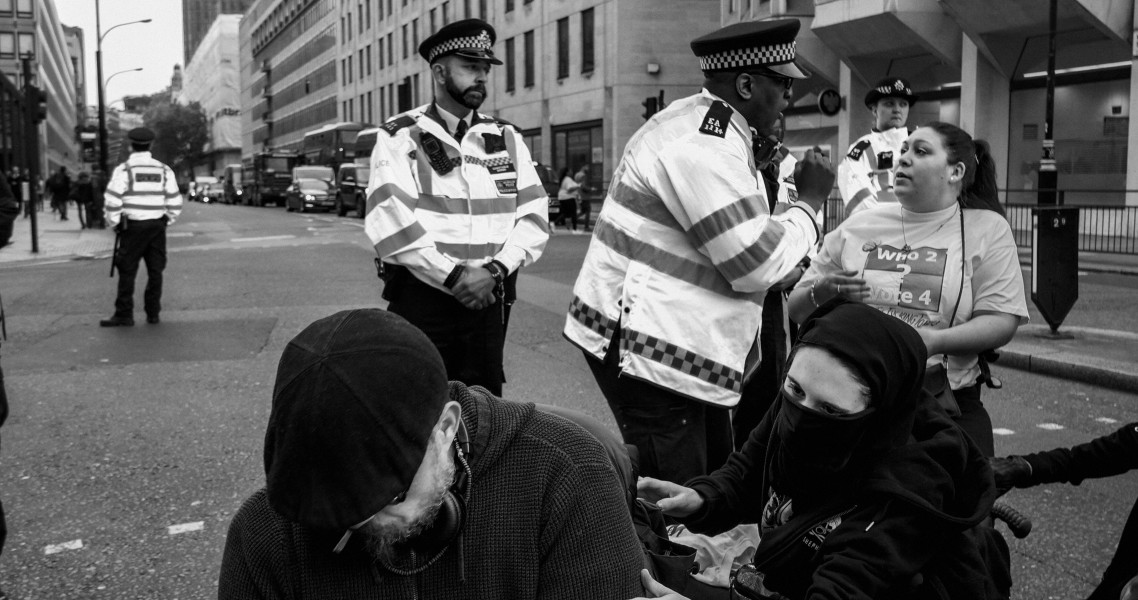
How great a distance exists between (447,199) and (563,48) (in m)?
40.1

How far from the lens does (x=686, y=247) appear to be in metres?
3.13

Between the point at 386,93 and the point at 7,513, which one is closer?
the point at 7,513

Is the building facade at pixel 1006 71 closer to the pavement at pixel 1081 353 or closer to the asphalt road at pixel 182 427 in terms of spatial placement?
the pavement at pixel 1081 353

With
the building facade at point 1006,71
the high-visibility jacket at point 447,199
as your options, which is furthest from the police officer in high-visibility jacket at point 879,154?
the building facade at point 1006,71

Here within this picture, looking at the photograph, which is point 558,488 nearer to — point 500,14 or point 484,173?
point 484,173

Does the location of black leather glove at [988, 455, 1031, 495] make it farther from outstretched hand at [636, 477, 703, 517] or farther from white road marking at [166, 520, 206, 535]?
white road marking at [166, 520, 206, 535]

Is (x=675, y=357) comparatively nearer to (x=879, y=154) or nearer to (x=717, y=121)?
(x=717, y=121)

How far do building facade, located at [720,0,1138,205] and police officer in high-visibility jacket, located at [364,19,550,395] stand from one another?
1445 centimetres

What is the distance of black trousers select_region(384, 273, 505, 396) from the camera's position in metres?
4.43

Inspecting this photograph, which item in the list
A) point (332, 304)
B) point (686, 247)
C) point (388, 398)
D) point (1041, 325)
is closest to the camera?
point (388, 398)

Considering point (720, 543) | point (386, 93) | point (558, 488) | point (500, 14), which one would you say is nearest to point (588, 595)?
point (558, 488)

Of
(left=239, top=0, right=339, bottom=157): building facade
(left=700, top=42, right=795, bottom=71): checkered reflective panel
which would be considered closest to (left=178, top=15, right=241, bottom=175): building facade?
(left=239, top=0, right=339, bottom=157): building facade

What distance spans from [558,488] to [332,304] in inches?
422

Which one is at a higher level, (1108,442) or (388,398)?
(388,398)
